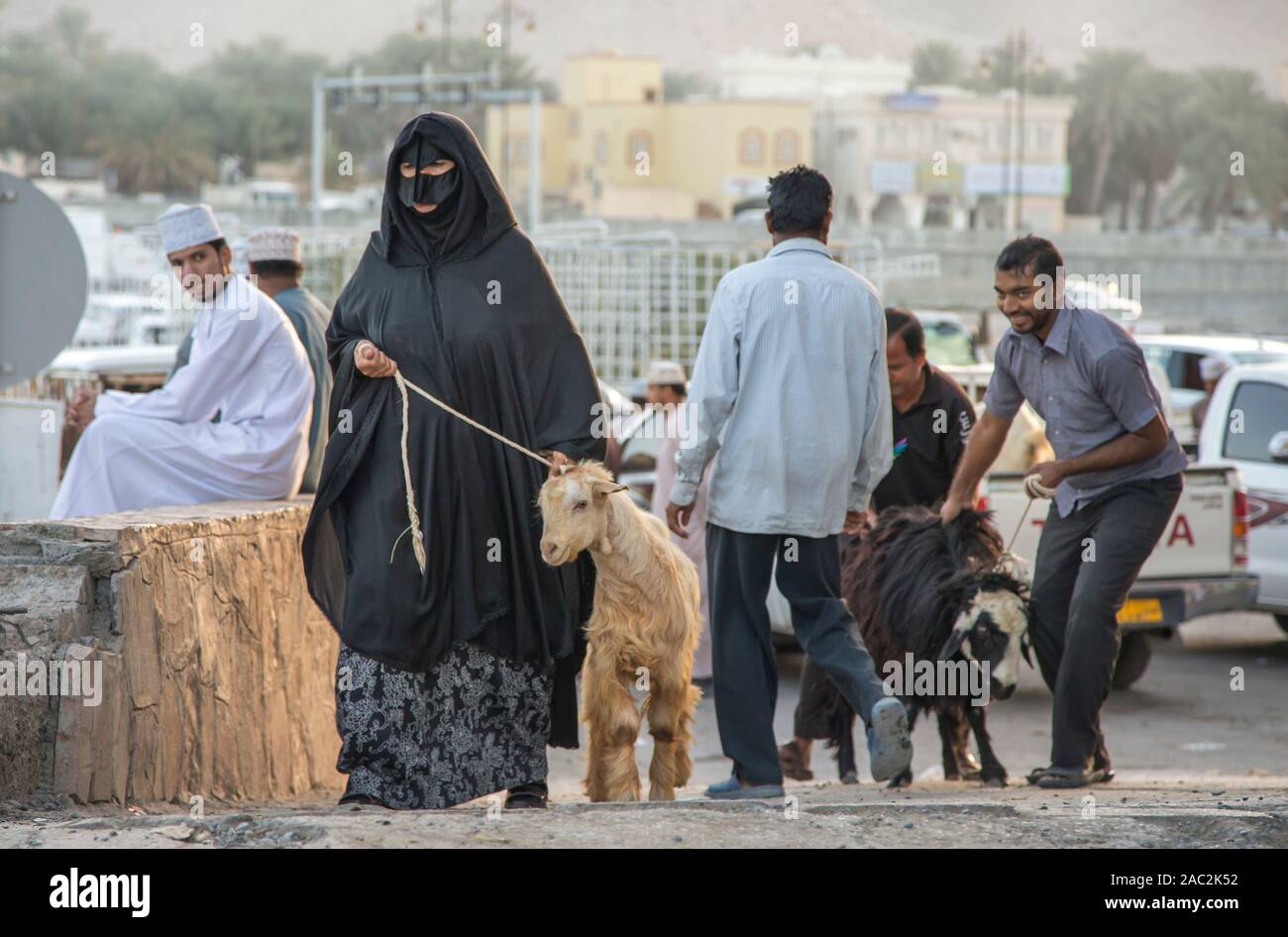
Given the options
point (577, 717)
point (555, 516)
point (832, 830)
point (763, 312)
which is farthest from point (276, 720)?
point (832, 830)

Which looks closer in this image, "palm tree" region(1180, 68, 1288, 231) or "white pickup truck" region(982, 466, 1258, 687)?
"white pickup truck" region(982, 466, 1258, 687)

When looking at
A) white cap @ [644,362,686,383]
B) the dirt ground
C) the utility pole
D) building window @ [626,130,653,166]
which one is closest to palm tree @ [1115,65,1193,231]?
the utility pole

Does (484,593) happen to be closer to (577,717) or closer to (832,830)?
(577,717)

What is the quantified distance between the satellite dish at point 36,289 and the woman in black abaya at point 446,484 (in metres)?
1.55

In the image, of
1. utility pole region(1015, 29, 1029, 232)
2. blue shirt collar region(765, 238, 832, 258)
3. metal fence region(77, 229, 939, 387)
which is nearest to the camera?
blue shirt collar region(765, 238, 832, 258)

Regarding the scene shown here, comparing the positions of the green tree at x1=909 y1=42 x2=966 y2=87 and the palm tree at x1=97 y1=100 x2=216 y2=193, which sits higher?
the green tree at x1=909 y1=42 x2=966 y2=87

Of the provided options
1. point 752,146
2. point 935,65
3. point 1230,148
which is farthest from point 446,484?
point 935,65

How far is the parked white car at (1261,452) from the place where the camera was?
1039 centimetres

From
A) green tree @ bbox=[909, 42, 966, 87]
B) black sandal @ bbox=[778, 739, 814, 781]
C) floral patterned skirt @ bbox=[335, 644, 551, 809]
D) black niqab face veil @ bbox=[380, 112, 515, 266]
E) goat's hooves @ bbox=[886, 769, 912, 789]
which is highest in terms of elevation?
green tree @ bbox=[909, 42, 966, 87]

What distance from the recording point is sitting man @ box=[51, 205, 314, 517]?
657cm

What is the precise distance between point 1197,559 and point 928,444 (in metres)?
3.13

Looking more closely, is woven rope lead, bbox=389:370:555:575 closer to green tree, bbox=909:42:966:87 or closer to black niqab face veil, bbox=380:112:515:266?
black niqab face veil, bbox=380:112:515:266

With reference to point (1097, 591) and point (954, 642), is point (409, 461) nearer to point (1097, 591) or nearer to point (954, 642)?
point (954, 642)

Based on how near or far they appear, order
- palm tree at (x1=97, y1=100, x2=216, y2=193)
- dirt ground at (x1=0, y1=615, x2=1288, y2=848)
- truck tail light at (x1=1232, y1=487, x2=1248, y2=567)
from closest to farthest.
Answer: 1. dirt ground at (x1=0, y1=615, x2=1288, y2=848)
2. truck tail light at (x1=1232, y1=487, x2=1248, y2=567)
3. palm tree at (x1=97, y1=100, x2=216, y2=193)
